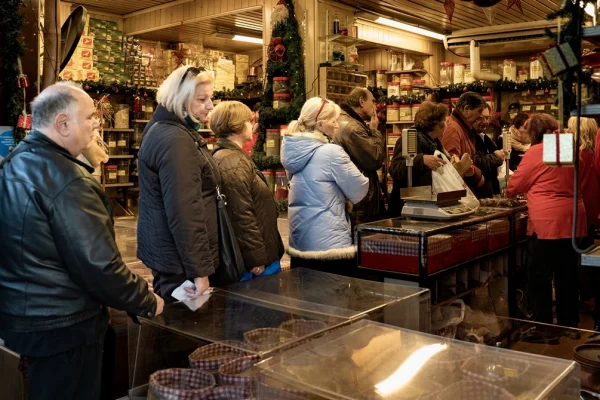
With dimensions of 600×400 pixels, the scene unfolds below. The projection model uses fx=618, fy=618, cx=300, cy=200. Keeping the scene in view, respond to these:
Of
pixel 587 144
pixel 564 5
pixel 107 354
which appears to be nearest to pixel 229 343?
pixel 107 354

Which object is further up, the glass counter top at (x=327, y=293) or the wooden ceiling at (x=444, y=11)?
the wooden ceiling at (x=444, y=11)

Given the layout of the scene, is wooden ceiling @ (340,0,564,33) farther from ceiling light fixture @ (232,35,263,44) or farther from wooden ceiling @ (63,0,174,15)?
wooden ceiling @ (63,0,174,15)

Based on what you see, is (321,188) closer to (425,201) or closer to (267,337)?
(425,201)

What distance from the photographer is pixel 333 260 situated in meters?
3.72

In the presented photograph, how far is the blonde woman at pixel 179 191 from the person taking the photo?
8.84ft

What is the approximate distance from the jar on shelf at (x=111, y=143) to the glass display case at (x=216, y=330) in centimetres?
693

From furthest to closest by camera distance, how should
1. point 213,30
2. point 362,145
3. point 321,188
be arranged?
point 213,30, point 362,145, point 321,188

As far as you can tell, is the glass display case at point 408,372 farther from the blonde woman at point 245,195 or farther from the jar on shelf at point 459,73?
the jar on shelf at point 459,73

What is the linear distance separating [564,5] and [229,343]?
1.44 metres

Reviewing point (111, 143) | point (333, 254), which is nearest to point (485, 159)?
point (333, 254)

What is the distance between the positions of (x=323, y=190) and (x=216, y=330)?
1.70 m

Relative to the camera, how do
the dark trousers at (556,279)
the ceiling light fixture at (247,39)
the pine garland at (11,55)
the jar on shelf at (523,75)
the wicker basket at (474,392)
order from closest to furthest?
the wicker basket at (474,392) → the dark trousers at (556,279) → the pine garland at (11,55) → the jar on shelf at (523,75) → the ceiling light fixture at (247,39)

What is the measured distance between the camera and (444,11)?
8922 mm

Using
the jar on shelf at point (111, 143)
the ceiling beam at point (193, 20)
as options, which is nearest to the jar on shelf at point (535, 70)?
the ceiling beam at point (193, 20)
